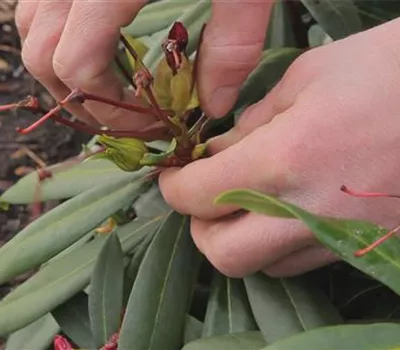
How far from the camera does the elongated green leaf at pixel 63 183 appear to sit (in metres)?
1.00

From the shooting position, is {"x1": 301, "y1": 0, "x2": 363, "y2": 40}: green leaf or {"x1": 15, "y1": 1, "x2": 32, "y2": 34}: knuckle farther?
{"x1": 301, "y1": 0, "x2": 363, "y2": 40}: green leaf

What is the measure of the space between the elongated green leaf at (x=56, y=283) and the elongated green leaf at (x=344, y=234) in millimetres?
370

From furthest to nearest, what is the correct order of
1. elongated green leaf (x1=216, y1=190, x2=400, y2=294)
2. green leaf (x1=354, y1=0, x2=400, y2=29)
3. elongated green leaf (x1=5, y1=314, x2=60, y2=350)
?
green leaf (x1=354, y1=0, x2=400, y2=29)
elongated green leaf (x1=5, y1=314, x2=60, y2=350)
elongated green leaf (x1=216, y1=190, x2=400, y2=294)

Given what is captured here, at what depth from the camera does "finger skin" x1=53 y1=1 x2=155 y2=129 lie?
0.75 meters

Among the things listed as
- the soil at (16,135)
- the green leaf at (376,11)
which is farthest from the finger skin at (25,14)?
the soil at (16,135)

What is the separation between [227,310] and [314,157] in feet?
0.84

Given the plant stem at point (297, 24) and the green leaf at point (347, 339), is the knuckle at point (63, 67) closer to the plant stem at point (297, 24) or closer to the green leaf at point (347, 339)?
the green leaf at point (347, 339)

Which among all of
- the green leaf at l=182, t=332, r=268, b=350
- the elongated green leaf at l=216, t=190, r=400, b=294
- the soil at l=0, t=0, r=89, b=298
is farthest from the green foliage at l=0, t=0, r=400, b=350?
the soil at l=0, t=0, r=89, b=298

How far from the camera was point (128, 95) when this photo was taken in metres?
0.88

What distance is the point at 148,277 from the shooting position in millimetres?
905

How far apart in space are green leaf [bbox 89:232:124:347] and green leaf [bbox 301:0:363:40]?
0.34 metres

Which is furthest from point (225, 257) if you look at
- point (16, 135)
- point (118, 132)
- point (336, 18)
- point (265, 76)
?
point (16, 135)

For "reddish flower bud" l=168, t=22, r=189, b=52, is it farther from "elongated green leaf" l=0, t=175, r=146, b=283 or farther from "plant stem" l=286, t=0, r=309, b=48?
"plant stem" l=286, t=0, r=309, b=48

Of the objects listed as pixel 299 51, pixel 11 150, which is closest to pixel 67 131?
pixel 11 150
